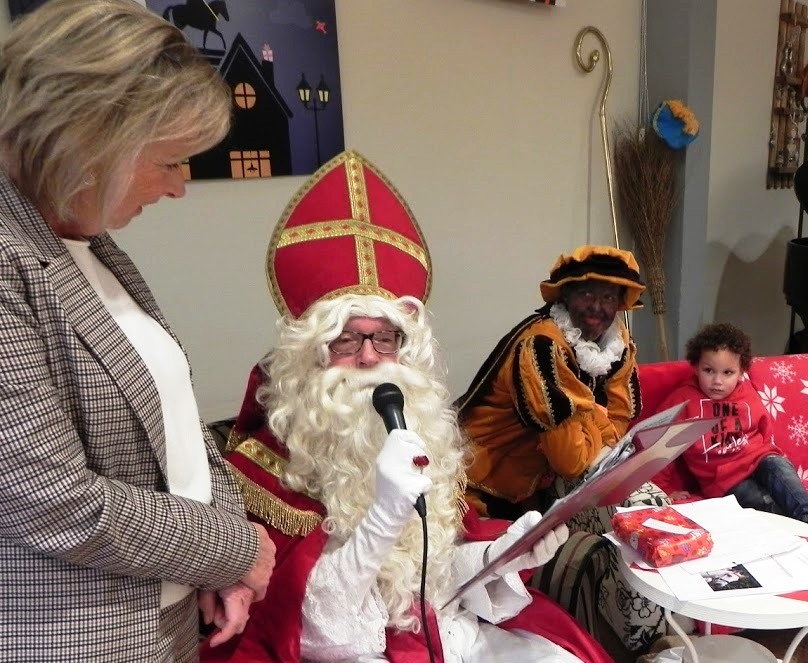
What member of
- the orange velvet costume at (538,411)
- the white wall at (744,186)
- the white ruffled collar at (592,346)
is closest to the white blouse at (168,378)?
Result: the orange velvet costume at (538,411)

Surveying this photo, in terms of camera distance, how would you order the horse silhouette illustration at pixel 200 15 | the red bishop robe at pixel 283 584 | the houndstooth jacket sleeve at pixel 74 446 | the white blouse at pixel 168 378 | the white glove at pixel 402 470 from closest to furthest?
the houndstooth jacket sleeve at pixel 74 446 < the white blouse at pixel 168 378 < the white glove at pixel 402 470 < the red bishop robe at pixel 283 584 < the horse silhouette illustration at pixel 200 15

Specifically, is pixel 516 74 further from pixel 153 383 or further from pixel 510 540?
pixel 153 383

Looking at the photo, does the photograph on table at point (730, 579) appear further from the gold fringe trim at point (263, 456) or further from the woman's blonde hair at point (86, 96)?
the woman's blonde hair at point (86, 96)

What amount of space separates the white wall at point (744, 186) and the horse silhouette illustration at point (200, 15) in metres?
2.36

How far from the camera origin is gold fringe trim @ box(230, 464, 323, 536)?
131 centimetres

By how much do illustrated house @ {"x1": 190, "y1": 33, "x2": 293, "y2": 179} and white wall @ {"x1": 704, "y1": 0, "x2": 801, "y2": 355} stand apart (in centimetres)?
221

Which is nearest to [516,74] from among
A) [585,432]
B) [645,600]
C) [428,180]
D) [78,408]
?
[428,180]

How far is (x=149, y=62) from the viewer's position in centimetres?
78

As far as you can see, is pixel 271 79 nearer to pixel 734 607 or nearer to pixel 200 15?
pixel 200 15

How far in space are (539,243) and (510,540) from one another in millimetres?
1794

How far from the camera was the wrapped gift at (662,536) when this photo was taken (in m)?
1.45

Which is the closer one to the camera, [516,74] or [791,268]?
[516,74]

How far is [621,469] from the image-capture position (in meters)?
1.16

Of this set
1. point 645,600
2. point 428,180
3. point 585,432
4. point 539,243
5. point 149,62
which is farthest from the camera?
point 539,243
